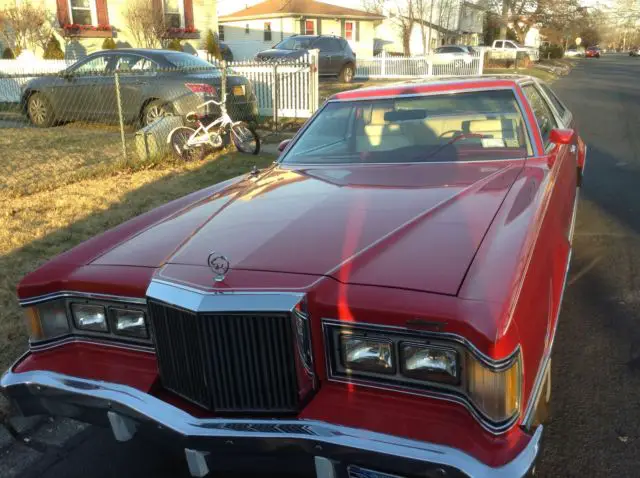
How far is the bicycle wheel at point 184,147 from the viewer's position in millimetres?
8628

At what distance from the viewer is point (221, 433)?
6.45ft

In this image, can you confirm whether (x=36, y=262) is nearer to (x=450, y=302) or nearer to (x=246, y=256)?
(x=246, y=256)

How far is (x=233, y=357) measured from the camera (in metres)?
2.01

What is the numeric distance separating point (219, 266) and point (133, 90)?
8.86 meters

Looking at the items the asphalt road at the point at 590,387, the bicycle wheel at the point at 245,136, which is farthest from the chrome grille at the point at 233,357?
the bicycle wheel at the point at 245,136

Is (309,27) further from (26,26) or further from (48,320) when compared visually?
(48,320)

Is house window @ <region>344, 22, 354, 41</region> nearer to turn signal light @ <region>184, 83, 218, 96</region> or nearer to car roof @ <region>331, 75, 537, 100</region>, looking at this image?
turn signal light @ <region>184, 83, 218, 96</region>

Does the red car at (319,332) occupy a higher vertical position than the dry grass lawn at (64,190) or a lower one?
higher

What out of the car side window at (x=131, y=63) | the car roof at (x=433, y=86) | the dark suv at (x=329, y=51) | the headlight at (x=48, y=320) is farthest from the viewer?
the dark suv at (x=329, y=51)

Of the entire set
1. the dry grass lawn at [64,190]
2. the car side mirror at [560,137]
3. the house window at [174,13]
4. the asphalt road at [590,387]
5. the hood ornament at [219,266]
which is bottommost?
the asphalt road at [590,387]

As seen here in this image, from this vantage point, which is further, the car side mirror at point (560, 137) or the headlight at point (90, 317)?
the car side mirror at point (560, 137)

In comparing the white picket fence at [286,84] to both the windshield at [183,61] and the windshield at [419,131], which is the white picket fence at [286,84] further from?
the windshield at [419,131]

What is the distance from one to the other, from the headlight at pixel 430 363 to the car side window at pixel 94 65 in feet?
34.8

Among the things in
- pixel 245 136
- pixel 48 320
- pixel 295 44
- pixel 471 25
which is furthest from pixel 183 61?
pixel 471 25
